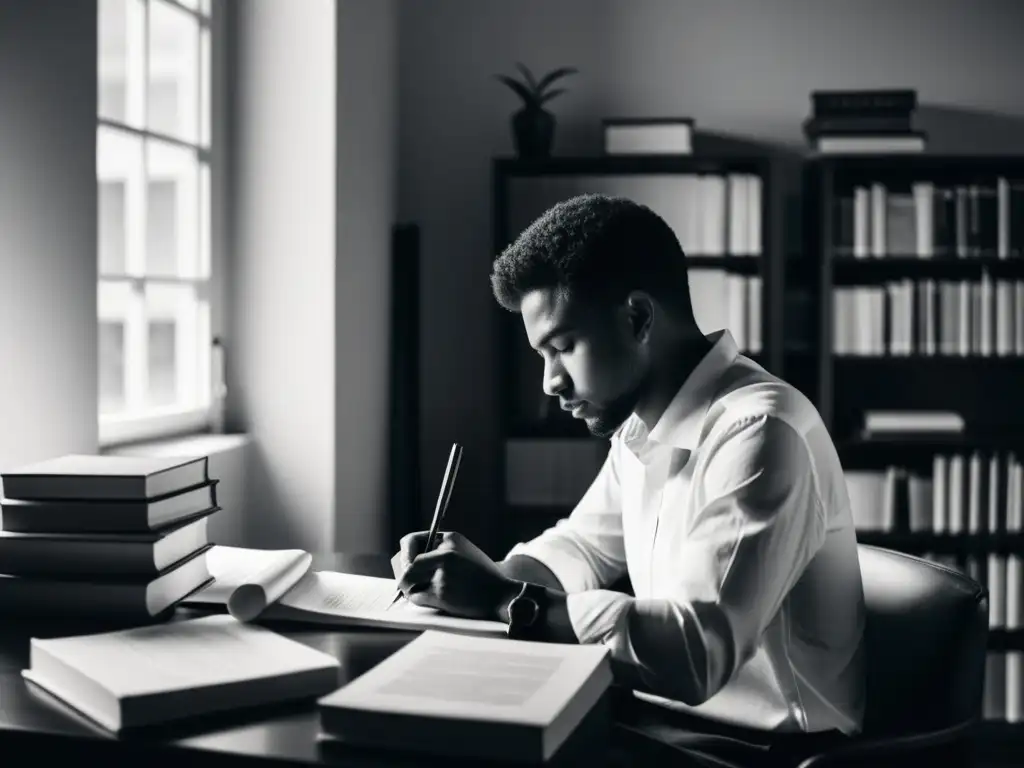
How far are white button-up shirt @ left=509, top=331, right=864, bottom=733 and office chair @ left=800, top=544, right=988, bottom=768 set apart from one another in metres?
0.02

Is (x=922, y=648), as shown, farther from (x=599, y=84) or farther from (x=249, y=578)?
Answer: (x=599, y=84)

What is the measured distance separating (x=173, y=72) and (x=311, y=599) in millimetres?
1797

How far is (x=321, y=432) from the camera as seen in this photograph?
2822 millimetres

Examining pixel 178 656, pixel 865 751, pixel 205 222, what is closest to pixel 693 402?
pixel 865 751

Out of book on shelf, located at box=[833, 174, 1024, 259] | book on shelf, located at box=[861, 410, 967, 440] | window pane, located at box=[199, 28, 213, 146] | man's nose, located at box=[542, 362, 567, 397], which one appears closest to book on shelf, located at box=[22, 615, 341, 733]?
man's nose, located at box=[542, 362, 567, 397]

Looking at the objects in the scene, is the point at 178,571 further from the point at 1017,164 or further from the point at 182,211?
the point at 1017,164

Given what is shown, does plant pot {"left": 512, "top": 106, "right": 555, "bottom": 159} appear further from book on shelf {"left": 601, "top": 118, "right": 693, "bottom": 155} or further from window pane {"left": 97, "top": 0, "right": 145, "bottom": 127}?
window pane {"left": 97, "top": 0, "right": 145, "bottom": 127}

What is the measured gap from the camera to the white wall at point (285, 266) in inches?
110

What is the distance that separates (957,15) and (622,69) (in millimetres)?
1130

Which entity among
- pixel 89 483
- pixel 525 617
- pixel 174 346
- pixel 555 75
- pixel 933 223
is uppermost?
pixel 555 75

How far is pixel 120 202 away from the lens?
2424 millimetres

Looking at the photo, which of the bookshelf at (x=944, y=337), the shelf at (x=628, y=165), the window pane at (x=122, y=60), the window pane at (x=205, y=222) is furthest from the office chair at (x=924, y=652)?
the shelf at (x=628, y=165)

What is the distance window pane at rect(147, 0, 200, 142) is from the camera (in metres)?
2.60

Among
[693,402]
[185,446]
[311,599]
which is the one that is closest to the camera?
[311,599]
